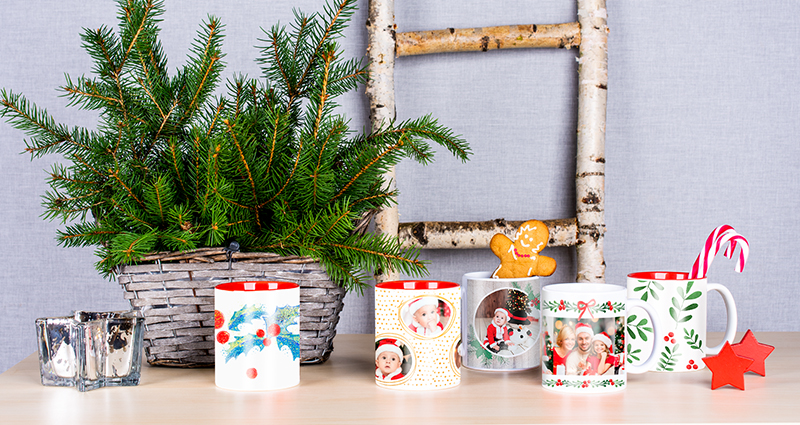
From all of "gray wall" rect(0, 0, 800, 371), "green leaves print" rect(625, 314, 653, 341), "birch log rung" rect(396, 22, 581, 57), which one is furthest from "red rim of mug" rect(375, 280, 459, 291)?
"birch log rung" rect(396, 22, 581, 57)

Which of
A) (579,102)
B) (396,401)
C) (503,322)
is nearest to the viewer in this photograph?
(396,401)

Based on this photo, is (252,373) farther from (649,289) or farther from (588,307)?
(649,289)

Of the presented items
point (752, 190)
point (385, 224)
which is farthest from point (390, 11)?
point (752, 190)

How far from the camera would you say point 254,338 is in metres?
0.66

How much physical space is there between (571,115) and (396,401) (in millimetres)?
642

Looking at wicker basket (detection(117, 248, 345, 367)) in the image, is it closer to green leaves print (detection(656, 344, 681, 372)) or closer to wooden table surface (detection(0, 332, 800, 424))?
wooden table surface (detection(0, 332, 800, 424))

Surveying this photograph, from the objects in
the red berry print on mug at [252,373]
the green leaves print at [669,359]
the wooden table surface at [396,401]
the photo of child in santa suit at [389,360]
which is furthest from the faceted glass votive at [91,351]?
the green leaves print at [669,359]

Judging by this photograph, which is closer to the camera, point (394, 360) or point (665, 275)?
point (394, 360)

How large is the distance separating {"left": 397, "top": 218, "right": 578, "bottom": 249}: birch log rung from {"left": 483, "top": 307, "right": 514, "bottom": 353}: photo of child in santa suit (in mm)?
296

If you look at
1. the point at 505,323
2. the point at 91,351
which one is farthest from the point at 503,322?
the point at 91,351

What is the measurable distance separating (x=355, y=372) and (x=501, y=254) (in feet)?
0.75

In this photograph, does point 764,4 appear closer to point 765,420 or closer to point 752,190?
point 752,190

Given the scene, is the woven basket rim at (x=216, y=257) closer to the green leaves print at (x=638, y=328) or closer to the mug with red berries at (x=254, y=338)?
the mug with red berries at (x=254, y=338)

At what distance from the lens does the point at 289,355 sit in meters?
0.68
